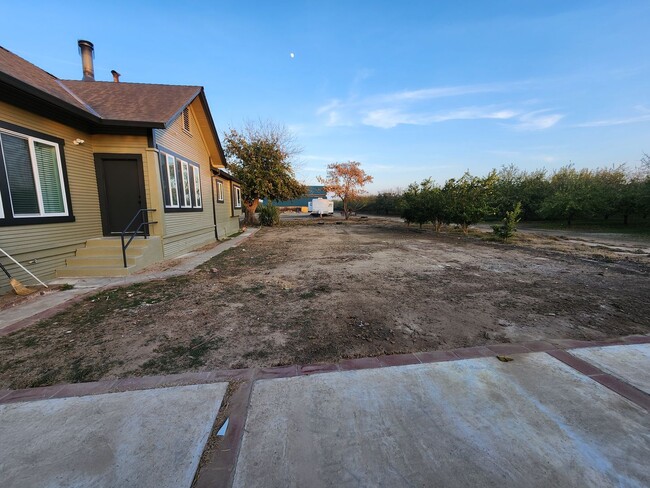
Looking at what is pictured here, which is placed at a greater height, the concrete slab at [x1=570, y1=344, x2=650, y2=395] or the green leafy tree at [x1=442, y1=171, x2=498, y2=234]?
the green leafy tree at [x1=442, y1=171, x2=498, y2=234]

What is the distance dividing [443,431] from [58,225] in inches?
322

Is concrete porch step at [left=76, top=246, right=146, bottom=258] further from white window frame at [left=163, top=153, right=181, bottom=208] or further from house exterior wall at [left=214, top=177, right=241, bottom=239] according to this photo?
house exterior wall at [left=214, top=177, right=241, bottom=239]

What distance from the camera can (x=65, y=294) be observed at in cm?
517

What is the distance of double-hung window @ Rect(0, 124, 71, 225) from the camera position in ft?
17.2

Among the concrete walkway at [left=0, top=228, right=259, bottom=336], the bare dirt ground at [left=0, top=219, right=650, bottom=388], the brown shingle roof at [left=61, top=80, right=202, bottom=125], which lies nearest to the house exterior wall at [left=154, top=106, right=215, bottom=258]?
the brown shingle roof at [left=61, top=80, right=202, bottom=125]

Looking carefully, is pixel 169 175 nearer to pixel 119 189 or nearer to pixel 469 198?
pixel 119 189

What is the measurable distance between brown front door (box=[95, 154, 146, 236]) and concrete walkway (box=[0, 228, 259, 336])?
168cm

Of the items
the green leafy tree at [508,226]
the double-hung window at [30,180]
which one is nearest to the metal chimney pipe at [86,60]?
the double-hung window at [30,180]

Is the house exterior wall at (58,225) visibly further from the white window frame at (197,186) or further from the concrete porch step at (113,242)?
the white window frame at (197,186)

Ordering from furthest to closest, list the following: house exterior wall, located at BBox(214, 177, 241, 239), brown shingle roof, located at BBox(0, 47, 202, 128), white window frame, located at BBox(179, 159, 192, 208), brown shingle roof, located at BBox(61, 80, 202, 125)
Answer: house exterior wall, located at BBox(214, 177, 241, 239) < white window frame, located at BBox(179, 159, 192, 208) < brown shingle roof, located at BBox(61, 80, 202, 125) < brown shingle roof, located at BBox(0, 47, 202, 128)

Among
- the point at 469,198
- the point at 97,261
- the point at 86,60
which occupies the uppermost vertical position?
the point at 86,60

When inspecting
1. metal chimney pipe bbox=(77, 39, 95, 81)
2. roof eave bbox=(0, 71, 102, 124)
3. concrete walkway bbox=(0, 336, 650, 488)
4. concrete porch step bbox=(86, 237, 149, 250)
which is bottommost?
concrete walkway bbox=(0, 336, 650, 488)

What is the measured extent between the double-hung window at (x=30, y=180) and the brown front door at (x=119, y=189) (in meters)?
1.11

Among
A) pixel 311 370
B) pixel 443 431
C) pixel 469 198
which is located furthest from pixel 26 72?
pixel 469 198
